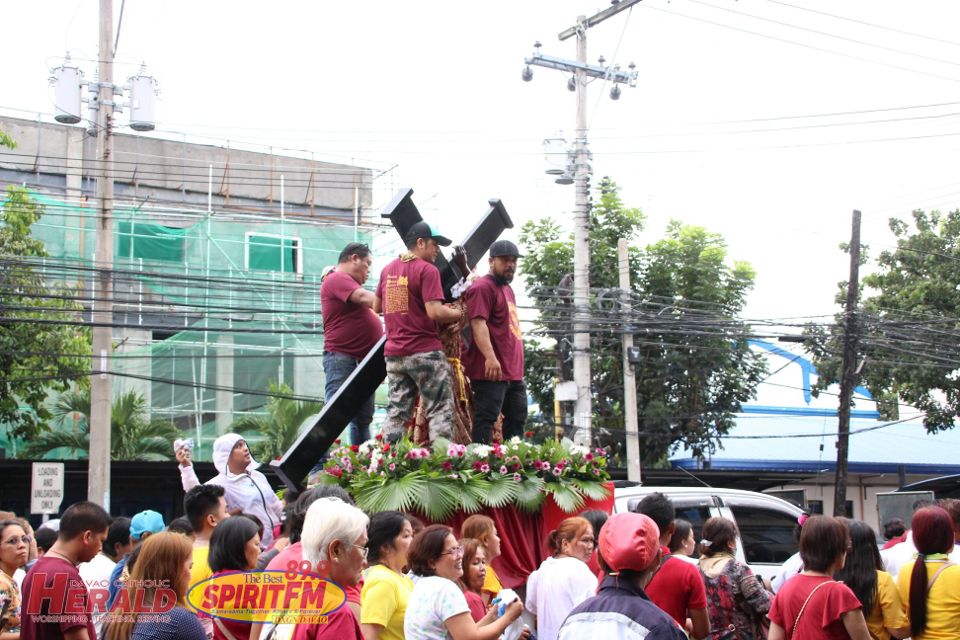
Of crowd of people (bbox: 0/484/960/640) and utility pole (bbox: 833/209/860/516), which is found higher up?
utility pole (bbox: 833/209/860/516)

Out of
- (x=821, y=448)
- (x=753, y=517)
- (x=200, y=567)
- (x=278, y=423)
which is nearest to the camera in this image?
(x=200, y=567)

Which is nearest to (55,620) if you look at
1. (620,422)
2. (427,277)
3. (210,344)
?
(427,277)

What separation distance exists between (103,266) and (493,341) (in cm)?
1321

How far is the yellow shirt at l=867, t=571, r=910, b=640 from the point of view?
6.16 metres

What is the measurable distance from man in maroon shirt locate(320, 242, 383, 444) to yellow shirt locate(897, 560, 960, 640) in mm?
4856

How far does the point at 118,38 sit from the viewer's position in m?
20.6

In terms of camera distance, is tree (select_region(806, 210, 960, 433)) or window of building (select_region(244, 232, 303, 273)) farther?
window of building (select_region(244, 232, 303, 273))

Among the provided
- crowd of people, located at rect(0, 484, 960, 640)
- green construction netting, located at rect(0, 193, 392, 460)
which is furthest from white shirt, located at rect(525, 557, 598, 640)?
green construction netting, located at rect(0, 193, 392, 460)

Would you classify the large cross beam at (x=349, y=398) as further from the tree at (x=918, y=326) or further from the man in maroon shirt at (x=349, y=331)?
the tree at (x=918, y=326)

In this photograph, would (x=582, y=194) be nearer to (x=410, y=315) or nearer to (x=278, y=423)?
(x=278, y=423)

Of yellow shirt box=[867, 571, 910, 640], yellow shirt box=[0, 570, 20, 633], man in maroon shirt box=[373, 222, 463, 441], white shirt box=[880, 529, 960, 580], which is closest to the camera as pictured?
yellow shirt box=[0, 570, 20, 633]

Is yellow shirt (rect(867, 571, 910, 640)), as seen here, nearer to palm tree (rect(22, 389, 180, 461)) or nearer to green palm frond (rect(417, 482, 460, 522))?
green palm frond (rect(417, 482, 460, 522))

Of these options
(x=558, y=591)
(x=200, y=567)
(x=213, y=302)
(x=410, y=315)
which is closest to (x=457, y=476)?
(x=410, y=315)

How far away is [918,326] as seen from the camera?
85.4ft
